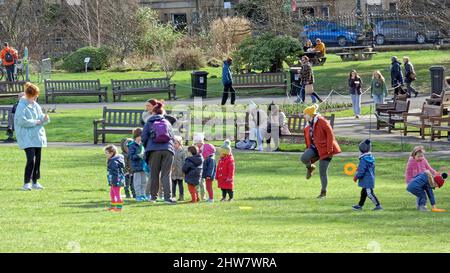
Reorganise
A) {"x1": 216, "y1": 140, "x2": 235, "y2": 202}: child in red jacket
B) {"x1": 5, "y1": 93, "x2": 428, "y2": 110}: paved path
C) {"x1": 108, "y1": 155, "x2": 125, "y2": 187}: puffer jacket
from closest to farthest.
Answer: {"x1": 108, "y1": 155, "x2": 125, "y2": 187}: puffer jacket, {"x1": 216, "y1": 140, "x2": 235, "y2": 202}: child in red jacket, {"x1": 5, "y1": 93, "x2": 428, "y2": 110}: paved path

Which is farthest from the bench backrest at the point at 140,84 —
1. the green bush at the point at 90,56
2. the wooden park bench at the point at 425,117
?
the wooden park bench at the point at 425,117

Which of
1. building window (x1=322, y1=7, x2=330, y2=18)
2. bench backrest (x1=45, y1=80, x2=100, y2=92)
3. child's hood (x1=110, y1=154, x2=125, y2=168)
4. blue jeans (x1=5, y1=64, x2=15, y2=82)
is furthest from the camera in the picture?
building window (x1=322, y1=7, x2=330, y2=18)

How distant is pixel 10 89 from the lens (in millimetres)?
45562

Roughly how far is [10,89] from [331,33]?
77.6 feet

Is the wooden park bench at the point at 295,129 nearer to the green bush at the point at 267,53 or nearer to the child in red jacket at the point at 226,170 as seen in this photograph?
the child in red jacket at the point at 226,170

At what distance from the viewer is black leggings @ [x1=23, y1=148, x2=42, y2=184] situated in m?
20.4

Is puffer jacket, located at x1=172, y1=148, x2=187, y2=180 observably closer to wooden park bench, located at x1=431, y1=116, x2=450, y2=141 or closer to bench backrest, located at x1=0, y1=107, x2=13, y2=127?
wooden park bench, located at x1=431, y1=116, x2=450, y2=141

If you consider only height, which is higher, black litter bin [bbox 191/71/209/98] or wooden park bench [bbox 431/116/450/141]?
black litter bin [bbox 191/71/209/98]

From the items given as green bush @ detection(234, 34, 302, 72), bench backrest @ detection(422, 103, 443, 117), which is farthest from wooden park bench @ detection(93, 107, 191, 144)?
green bush @ detection(234, 34, 302, 72)

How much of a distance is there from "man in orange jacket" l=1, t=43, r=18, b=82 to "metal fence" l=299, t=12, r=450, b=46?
60.8 feet

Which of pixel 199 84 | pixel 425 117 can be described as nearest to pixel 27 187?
pixel 425 117

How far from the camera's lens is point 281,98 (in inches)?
1688

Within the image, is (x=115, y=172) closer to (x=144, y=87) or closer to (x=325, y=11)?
(x=144, y=87)

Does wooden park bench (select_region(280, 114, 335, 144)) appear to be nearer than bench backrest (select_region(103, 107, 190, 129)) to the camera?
Yes
